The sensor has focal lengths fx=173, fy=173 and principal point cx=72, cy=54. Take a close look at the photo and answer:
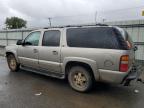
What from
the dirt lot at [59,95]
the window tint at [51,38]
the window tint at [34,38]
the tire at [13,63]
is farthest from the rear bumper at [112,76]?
the tire at [13,63]

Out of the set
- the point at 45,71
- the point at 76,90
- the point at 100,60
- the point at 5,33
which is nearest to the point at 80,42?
the point at 100,60

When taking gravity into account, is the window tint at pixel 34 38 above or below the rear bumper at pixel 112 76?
above

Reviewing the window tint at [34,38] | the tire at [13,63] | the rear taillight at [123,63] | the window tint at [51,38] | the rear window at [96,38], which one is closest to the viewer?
the rear taillight at [123,63]

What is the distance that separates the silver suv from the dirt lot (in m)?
0.38

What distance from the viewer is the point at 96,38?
4695 millimetres

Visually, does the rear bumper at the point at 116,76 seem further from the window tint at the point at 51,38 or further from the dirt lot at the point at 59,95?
the window tint at the point at 51,38

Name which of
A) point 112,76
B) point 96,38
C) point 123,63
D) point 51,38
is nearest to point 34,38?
point 51,38

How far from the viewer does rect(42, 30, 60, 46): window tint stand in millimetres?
5561

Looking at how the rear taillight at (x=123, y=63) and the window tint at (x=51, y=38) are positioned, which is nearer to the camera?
the rear taillight at (x=123, y=63)

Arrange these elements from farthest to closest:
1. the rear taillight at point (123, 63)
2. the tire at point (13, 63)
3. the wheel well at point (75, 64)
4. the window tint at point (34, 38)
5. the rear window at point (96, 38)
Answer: the tire at point (13, 63), the window tint at point (34, 38), the wheel well at point (75, 64), the rear window at point (96, 38), the rear taillight at point (123, 63)

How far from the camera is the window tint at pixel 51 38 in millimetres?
5561

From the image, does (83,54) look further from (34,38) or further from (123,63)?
(34,38)

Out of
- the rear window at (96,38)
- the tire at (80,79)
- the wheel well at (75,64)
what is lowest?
the tire at (80,79)

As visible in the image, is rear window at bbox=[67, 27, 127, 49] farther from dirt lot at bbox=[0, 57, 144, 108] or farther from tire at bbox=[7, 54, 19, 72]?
tire at bbox=[7, 54, 19, 72]
